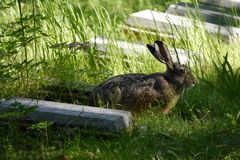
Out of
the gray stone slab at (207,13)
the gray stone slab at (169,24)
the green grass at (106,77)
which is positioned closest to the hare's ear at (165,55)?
the green grass at (106,77)

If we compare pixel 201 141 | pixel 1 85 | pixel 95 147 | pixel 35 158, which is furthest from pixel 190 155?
pixel 1 85

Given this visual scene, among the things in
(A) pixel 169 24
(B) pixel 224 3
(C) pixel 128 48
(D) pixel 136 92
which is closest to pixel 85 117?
(D) pixel 136 92

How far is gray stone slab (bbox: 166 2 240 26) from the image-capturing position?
30.3 ft

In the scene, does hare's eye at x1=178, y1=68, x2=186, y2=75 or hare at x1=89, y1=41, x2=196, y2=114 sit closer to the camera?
hare at x1=89, y1=41, x2=196, y2=114

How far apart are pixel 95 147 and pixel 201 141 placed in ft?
2.51

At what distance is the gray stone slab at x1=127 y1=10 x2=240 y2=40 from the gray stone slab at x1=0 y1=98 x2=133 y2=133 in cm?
245

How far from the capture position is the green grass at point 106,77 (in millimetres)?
6094

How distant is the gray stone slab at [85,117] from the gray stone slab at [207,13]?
2.90 metres

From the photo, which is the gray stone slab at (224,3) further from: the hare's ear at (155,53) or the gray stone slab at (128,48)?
the hare's ear at (155,53)

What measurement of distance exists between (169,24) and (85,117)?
289 cm

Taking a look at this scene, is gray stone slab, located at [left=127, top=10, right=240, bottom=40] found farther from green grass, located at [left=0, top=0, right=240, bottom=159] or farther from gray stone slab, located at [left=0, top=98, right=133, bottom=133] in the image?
gray stone slab, located at [left=0, top=98, right=133, bottom=133]

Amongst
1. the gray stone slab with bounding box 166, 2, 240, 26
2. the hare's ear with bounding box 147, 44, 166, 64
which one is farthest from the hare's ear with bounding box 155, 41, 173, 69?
the gray stone slab with bounding box 166, 2, 240, 26

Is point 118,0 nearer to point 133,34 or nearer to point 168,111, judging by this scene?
point 133,34

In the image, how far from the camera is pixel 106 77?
7.82m
